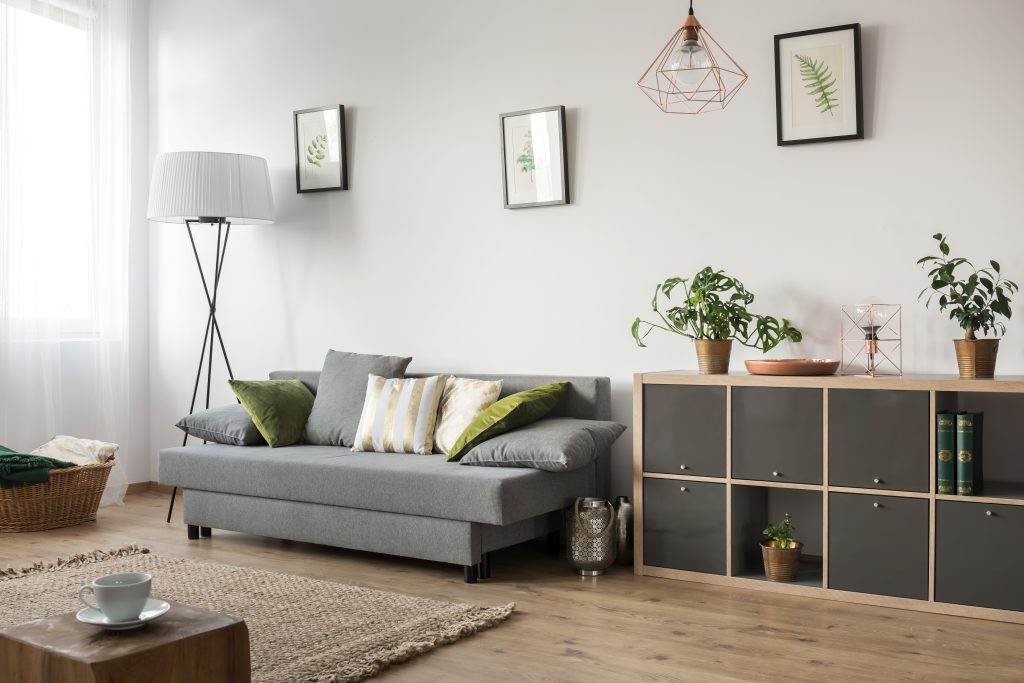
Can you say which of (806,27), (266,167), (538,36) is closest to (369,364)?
(266,167)

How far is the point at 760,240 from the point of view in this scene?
153 inches

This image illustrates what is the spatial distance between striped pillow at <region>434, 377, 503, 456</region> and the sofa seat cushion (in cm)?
11

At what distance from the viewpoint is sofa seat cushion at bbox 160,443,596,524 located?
350 centimetres

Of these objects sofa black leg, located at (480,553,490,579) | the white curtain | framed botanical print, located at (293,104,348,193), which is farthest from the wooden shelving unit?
the white curtain

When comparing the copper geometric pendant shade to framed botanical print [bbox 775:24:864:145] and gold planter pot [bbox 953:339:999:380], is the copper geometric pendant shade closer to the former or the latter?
Answer: framed botanical print [bbox 775:24:864:145]

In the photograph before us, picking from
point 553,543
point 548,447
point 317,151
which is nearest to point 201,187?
point 317,151

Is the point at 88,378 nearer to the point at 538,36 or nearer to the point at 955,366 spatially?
the point at 538,36

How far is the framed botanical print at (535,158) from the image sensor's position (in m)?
4.32

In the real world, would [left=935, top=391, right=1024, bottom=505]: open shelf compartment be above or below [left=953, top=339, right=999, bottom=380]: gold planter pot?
below

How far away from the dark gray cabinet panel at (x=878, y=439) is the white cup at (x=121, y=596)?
225cm

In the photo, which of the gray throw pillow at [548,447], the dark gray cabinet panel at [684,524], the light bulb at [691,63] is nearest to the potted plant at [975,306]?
the dark gray cabinet panel at [684,524]

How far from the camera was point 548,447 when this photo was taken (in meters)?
3.58

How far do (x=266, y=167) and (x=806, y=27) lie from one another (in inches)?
110

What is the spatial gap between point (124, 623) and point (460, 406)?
2206 mm
